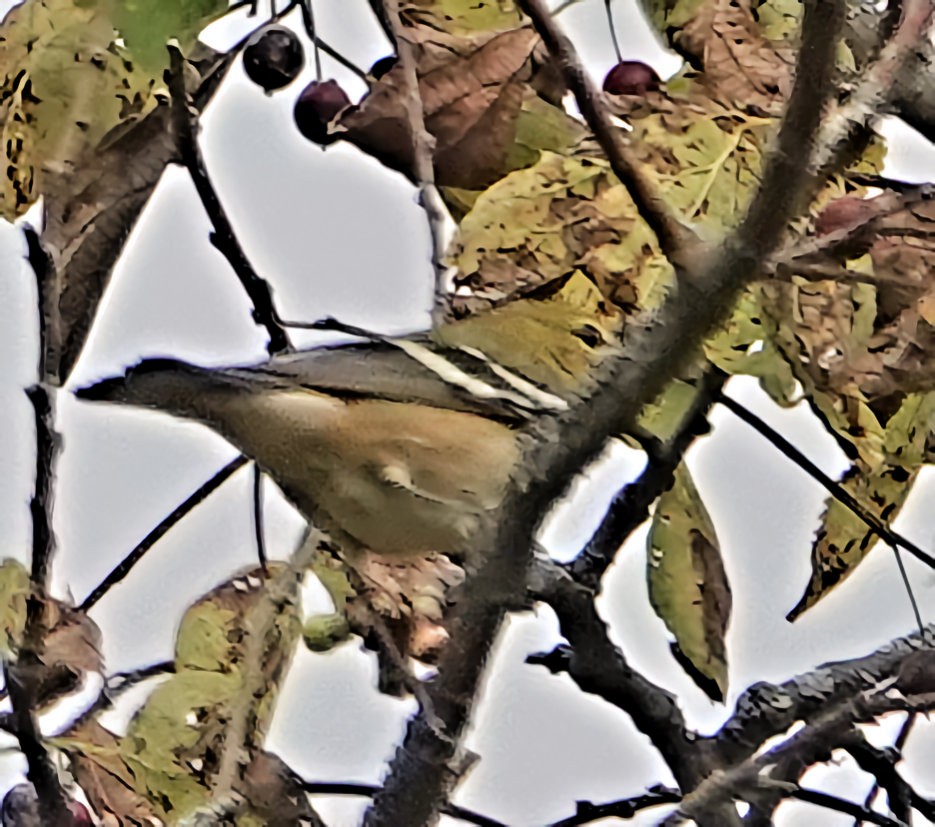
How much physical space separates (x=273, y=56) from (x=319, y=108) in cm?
5

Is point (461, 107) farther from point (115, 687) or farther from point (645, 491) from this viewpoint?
point (115, 687)

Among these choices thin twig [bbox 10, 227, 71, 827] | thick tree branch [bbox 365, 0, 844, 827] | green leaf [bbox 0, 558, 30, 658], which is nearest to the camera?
thick tree branch [bbox 365, 0, 844, 827]

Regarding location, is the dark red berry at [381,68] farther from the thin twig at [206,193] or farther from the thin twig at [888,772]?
the thin twig at [888,772]

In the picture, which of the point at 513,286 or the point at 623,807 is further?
the point at 623,807

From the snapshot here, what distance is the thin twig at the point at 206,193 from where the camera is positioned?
0.52m

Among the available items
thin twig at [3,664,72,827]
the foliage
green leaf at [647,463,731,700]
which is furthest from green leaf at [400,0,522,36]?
thin twig at [3,664,72,827]

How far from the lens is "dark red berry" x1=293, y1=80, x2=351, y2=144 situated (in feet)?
2.14

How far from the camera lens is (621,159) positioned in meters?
0.39

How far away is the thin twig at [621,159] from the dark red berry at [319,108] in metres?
0.26

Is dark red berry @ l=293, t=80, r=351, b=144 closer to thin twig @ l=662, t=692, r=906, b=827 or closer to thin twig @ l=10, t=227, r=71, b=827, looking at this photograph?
thin twig @ l=10, t=227, r=71, b=827

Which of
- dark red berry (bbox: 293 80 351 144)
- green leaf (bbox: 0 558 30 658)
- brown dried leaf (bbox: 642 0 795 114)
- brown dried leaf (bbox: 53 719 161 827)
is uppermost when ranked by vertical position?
dark red berry (bbox: 293 80 351 144)

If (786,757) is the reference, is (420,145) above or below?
above

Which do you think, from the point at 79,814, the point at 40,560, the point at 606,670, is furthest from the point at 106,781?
the point at 606,670

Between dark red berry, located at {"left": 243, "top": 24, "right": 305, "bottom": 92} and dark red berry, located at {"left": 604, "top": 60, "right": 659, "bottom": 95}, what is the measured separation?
18 cm
